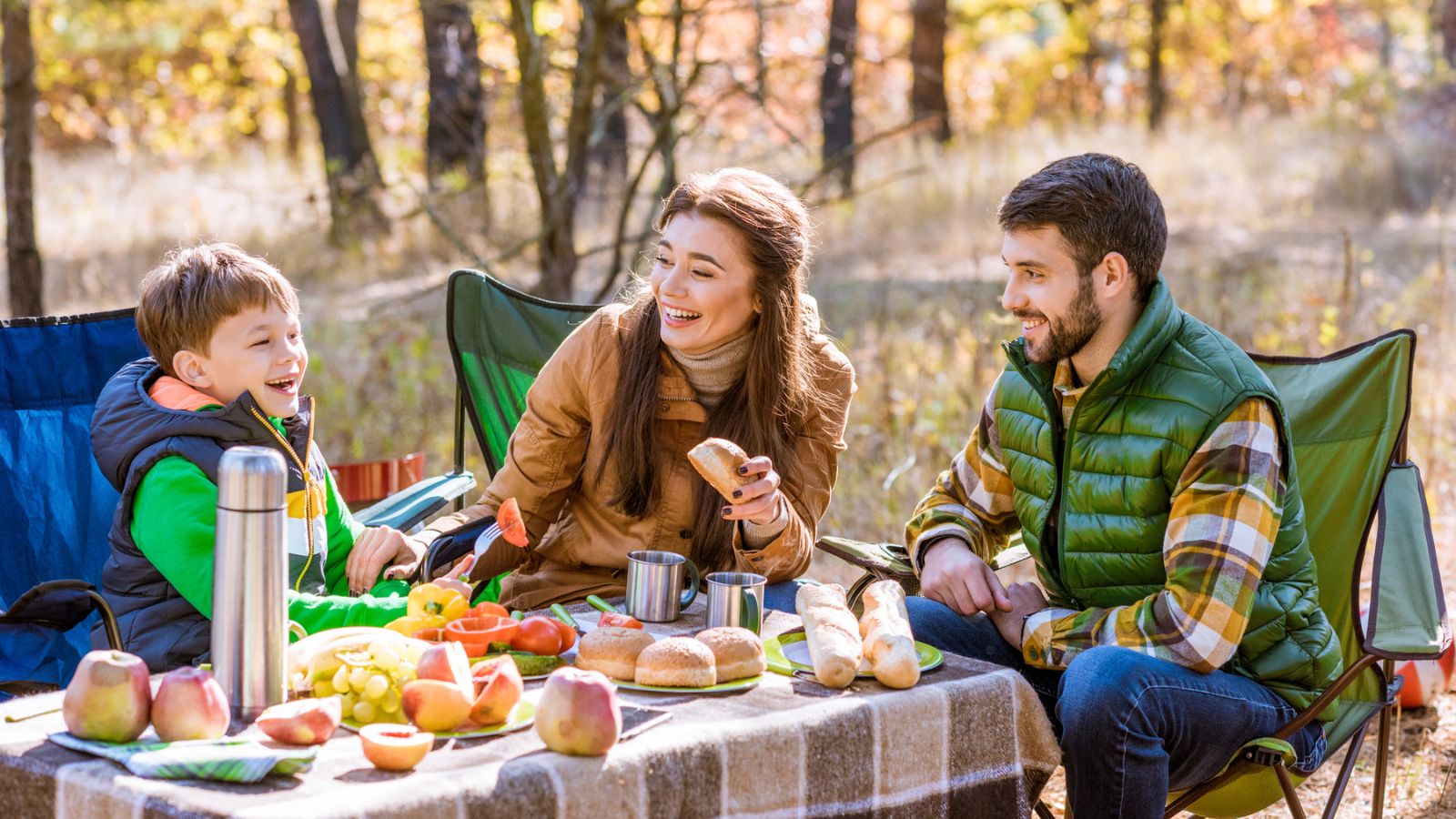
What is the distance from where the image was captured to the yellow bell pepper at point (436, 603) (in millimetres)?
2064

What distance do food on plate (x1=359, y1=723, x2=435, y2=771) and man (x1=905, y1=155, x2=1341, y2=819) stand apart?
1.03 m

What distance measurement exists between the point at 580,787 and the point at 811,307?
1.60 metres

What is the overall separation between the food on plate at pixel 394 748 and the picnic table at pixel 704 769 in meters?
0.02

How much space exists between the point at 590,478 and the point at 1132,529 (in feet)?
3.54

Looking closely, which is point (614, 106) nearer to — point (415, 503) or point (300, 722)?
point (415, 503)

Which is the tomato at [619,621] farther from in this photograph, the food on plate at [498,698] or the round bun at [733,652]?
the food on plate at [498,698]

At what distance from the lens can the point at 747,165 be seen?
782cm

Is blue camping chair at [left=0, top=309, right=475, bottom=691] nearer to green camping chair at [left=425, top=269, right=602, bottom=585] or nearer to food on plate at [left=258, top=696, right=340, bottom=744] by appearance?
green camping chair at [left=425, top=269, right=602, bottom=585]

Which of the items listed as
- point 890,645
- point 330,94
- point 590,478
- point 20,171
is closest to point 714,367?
point 590,478

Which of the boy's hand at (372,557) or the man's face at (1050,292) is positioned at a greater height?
the man's face at (1050,292)

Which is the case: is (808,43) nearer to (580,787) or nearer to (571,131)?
(571,131)

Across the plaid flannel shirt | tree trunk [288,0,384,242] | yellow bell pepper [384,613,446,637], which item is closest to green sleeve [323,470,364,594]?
yellow bell pepper [384,613,446,637]

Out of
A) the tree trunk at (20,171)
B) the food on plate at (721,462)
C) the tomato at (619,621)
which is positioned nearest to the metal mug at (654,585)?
the tomato at (619,621)

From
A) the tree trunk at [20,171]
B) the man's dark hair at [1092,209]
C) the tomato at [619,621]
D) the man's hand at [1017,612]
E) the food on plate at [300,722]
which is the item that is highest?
the tree trunk at [20,171]
